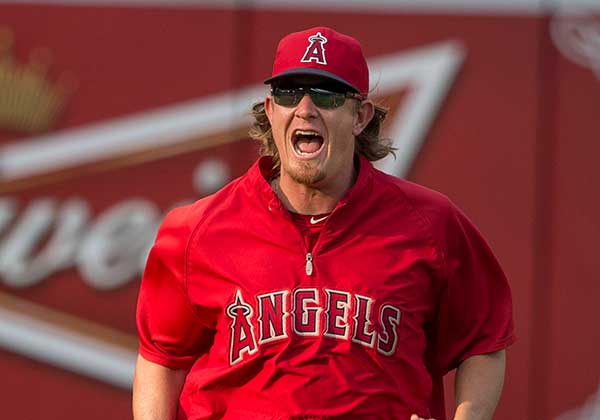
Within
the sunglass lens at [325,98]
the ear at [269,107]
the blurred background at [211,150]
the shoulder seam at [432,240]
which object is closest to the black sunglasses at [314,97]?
the sunglass lens at [325,98]

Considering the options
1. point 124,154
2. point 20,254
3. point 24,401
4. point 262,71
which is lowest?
point 24,401

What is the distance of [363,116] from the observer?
3.81 m

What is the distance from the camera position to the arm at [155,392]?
12.6 ft

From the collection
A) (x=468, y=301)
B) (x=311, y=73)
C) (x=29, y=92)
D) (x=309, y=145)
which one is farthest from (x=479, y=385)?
(x=29, y=92)

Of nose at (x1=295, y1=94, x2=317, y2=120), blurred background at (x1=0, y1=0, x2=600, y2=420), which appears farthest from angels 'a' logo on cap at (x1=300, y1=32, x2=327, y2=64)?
blurred background at (x1=0, y1=0, x2=600, y2=420)

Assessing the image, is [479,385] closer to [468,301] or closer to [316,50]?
[468,301]

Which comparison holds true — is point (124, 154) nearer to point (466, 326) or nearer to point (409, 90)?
point (409, 90)

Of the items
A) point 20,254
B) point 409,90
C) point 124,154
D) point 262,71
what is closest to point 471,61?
point 409,90

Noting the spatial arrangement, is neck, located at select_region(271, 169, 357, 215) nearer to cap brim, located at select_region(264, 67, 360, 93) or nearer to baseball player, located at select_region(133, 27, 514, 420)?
baseball player, located at select_region(133, 27, 514, 420)

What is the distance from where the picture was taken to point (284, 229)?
371cm

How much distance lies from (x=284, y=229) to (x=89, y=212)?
119 inches

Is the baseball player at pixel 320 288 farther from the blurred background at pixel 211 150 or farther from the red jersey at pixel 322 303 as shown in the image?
the blurred background at pixel 211 150

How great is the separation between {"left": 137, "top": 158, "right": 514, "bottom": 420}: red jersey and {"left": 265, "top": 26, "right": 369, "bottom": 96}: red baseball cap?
25 centimetres

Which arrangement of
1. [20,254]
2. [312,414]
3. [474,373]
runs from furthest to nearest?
[20,254], [474,373], [312,414]
